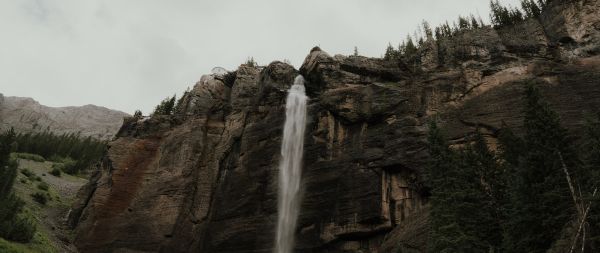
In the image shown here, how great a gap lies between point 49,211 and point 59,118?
388 ft

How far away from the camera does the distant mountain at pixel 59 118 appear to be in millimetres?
147875

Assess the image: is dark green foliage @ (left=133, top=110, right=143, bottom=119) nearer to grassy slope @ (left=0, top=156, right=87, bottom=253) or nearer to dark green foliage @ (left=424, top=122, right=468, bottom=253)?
grassy slope @ (left=0, top=156, right=87, bottom=253)

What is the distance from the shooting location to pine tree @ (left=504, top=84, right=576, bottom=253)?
23.7 m

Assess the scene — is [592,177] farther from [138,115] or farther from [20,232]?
[138,115]

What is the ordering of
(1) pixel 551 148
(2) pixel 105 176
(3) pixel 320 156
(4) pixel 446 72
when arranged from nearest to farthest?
(1) pixel 551 148, (3) pixel 320 156, (4) pixel 446 72, (2) pixel 105 176

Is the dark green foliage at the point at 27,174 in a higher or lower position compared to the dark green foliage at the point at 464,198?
higher

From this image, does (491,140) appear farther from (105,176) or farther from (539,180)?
(105,176)

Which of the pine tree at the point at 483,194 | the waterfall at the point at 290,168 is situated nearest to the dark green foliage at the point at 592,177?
the pine tree at the point at 483,194

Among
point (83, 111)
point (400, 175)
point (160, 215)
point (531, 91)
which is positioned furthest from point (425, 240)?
point (83, 111)

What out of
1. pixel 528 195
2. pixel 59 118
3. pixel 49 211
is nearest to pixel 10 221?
pixel 49 211

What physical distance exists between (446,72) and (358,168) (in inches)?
507

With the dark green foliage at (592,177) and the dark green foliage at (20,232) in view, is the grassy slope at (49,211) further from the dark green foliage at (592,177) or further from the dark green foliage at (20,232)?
the dark green foliage at (592,177)

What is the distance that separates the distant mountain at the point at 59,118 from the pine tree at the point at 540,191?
138 m

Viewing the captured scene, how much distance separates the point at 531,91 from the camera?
A: 92.0 feet
